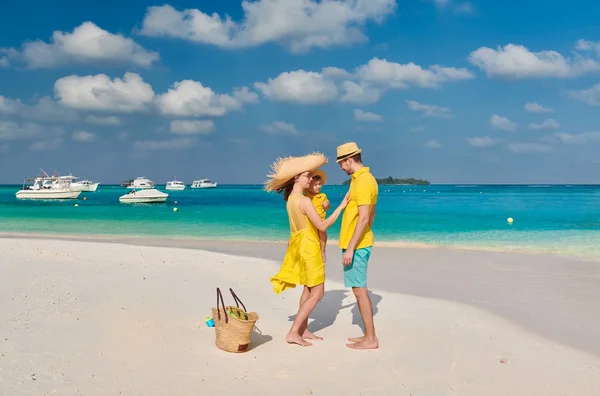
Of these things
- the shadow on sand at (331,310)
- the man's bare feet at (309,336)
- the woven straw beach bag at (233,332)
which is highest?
the woven straw beach bag at (233,332)

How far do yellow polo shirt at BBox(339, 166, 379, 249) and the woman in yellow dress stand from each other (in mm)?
119

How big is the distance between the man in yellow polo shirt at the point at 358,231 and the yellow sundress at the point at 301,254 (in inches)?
11.9

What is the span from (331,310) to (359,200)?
261 centimetres

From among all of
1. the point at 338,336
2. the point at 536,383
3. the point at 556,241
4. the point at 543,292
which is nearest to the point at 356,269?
the point at 338,336

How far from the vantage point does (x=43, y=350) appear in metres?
5.27

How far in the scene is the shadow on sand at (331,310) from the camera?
22.2 feet

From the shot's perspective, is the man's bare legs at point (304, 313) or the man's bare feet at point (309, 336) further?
the man's bare feet at point (309, 336)

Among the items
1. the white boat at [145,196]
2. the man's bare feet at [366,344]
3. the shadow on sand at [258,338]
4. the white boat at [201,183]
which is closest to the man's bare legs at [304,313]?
the shadow on sand at [258,338]

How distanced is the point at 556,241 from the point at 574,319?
13.3 m

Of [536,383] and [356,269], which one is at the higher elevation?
[356,269]

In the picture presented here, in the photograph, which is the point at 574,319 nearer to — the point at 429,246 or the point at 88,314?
the point at 88,314

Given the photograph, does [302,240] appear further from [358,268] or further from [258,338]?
[258,338]

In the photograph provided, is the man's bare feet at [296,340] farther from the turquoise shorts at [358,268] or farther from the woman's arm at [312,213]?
the woman's arm at [312,213]

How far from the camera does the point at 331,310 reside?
751 centimetres
